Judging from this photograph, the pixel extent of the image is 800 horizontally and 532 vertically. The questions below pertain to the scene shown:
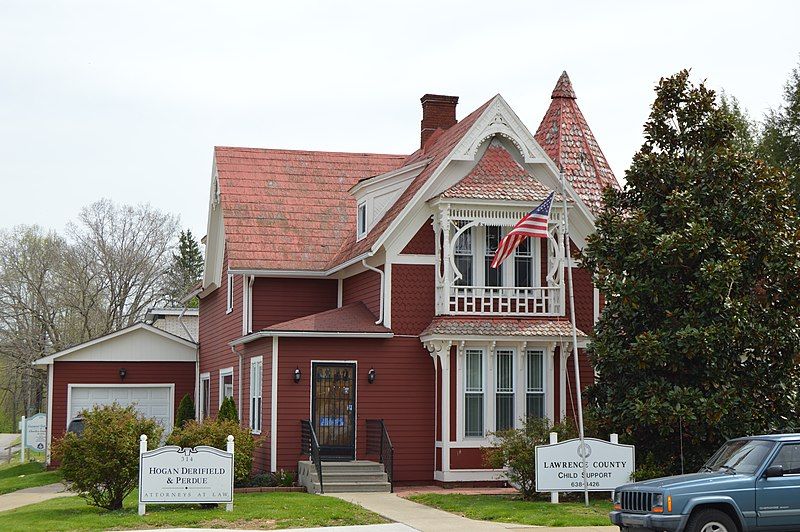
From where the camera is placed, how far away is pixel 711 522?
49.3 ft

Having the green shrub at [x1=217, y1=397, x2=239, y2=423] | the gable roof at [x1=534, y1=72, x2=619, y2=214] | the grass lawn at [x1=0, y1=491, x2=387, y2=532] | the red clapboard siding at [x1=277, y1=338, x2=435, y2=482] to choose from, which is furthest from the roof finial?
the grass lawn at [x1=0, y1=491, x2=387, y2=532]

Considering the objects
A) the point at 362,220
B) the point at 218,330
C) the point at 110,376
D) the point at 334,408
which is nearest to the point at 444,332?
the point at 334,408

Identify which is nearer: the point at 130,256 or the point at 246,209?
the point at 246,209

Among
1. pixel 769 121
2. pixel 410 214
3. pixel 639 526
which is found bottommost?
pixel 639 526

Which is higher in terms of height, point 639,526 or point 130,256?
point 130,256

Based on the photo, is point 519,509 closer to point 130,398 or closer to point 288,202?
point 288,202

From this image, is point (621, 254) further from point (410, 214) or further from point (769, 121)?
point (769, 121)

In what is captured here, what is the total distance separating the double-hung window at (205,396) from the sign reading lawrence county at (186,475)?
1572 centimetres

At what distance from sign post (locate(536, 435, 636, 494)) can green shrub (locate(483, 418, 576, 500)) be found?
19.3 inches

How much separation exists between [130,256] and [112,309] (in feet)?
11.8

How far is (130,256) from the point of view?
221 feet

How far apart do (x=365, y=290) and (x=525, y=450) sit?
753 cm

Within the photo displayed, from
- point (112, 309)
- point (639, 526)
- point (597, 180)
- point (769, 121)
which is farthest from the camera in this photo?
point (112, 309)

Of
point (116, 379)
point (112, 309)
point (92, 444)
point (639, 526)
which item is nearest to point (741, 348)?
point (639, 526)
